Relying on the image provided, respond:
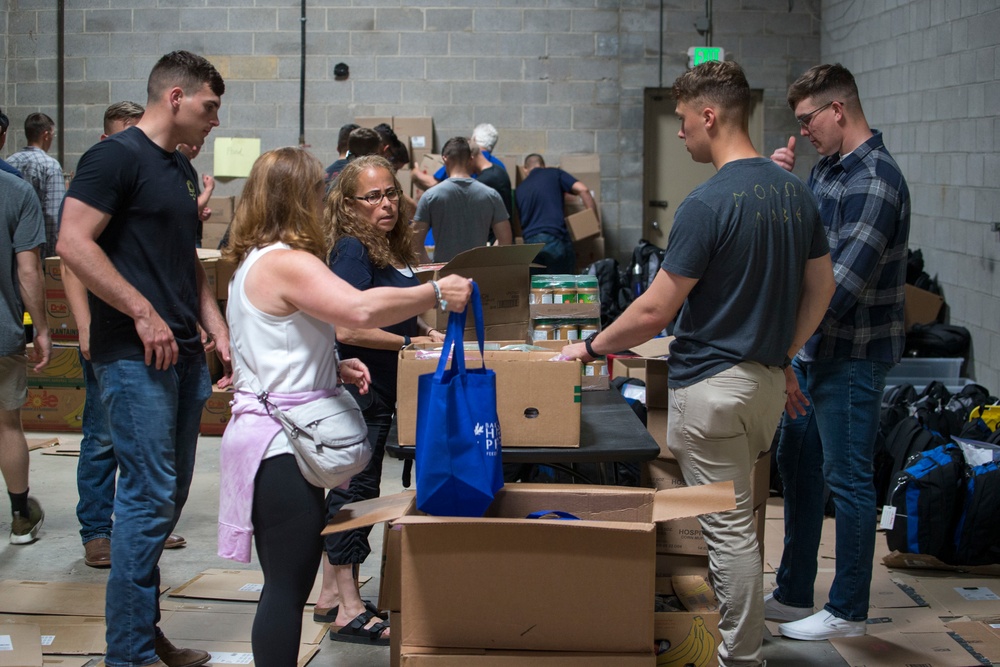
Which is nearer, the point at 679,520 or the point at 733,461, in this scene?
the point at 733,461

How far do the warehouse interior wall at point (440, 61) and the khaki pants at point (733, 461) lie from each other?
19.8 ft

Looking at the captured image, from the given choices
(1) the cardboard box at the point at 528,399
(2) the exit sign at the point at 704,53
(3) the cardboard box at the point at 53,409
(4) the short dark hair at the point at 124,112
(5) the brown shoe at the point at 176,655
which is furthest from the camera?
(2) the exit sign at the point at 704,53

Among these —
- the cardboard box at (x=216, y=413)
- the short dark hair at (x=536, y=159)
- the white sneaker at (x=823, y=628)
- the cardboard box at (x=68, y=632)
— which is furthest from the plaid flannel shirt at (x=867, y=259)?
the short dark hair at (x=536, y=159)

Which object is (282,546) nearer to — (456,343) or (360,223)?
(456,343)

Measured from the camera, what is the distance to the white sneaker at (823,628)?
283cm

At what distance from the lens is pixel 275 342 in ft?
6.40

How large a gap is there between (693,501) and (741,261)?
0.55m

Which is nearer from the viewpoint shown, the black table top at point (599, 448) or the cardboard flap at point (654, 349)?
the black table top at point (599, 448)

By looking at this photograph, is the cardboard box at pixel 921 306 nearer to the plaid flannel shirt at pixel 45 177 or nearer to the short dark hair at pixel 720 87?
the short dark hair at pixel 720 87

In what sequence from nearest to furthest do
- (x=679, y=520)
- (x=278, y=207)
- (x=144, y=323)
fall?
(x=278, y=207) → (x=144, y=323) → (x=679, y=520)

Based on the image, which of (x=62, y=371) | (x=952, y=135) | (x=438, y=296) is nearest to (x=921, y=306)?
(x=952, y=135)

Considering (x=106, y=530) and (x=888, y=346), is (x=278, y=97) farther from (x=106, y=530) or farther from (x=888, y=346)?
(x=888, y=346)

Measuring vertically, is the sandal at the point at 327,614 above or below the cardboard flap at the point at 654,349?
below

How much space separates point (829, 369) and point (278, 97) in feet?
20.9
